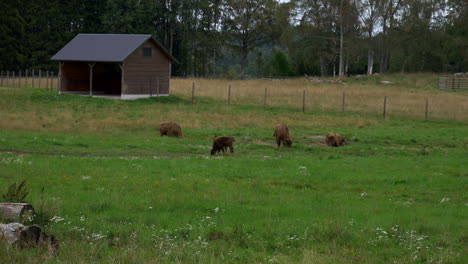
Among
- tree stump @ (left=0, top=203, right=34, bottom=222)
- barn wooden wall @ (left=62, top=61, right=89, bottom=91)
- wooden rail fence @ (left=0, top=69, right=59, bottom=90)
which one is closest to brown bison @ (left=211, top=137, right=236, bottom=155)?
tree stump @ (left=0, top=203, right=34, bottom=222)

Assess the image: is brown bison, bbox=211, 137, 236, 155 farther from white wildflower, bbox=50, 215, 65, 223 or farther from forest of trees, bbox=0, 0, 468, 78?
forest of trees, bbox=0, 0, 468, 78

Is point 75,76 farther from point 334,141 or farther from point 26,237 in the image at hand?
point 26,237

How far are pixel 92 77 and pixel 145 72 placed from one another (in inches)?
236

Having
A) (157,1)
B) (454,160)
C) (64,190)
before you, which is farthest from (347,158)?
(157,1)

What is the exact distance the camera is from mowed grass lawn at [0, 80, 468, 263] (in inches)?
334

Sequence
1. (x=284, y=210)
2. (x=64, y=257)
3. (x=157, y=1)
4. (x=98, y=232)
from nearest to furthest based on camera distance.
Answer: (x=64, y=257), (x=98, y=232), (x=284, y=210), (x=157, y=1)

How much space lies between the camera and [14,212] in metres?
9.23

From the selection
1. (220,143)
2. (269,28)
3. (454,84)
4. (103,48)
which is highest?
(269,28)

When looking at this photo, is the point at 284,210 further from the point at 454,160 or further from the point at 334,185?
the point at 454,160

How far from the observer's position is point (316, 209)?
11.4 metres

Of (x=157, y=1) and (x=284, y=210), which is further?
(x=157, y=1)

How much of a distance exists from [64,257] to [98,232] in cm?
191

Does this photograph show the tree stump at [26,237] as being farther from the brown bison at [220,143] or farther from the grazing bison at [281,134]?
the grazing bison at [281,134]

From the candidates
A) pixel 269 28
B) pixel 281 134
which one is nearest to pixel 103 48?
pixel 281 134
